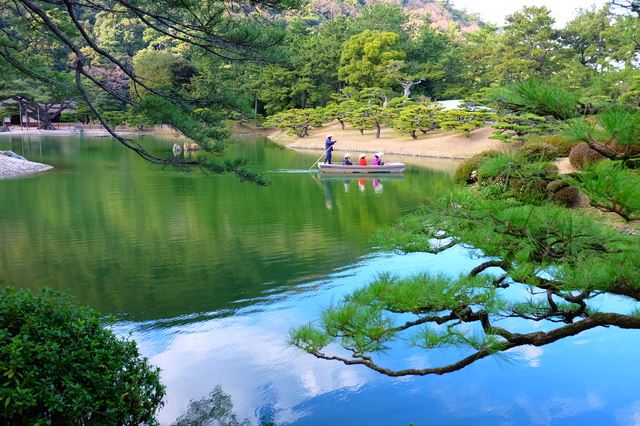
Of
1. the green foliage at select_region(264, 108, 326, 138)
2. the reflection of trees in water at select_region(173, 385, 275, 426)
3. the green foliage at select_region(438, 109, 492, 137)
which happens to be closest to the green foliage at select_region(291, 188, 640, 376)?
the reflection of trees in water at select_region(173, 385, 275, 426)

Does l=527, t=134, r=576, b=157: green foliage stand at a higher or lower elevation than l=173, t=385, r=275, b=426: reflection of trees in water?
higher

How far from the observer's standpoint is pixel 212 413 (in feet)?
11.7

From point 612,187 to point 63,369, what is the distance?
2149mm

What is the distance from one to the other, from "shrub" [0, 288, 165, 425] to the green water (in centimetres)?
59

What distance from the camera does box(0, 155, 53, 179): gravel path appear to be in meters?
14.3

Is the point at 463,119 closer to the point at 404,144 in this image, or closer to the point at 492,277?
the point at 404,144

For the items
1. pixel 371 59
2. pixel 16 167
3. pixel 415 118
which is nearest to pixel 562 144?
pixel 16 167

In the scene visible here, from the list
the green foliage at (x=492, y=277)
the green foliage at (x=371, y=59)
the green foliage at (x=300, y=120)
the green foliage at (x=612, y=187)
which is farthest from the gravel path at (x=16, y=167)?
the green foliage at (x=371, y=59)

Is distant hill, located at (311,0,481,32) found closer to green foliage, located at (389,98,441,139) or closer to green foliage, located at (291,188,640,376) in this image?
green foliage, located at (389,98,441,139)

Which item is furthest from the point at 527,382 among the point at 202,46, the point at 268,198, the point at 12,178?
the point at 12,178

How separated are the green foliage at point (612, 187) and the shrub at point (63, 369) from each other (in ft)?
6.70

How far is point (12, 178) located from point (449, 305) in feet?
45.3

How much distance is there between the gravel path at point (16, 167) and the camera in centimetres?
1429

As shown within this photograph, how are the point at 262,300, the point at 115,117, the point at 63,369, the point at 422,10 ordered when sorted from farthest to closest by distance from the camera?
the point at 422,10, the point at 115,117, the point at 262,300, the point at 63,369
